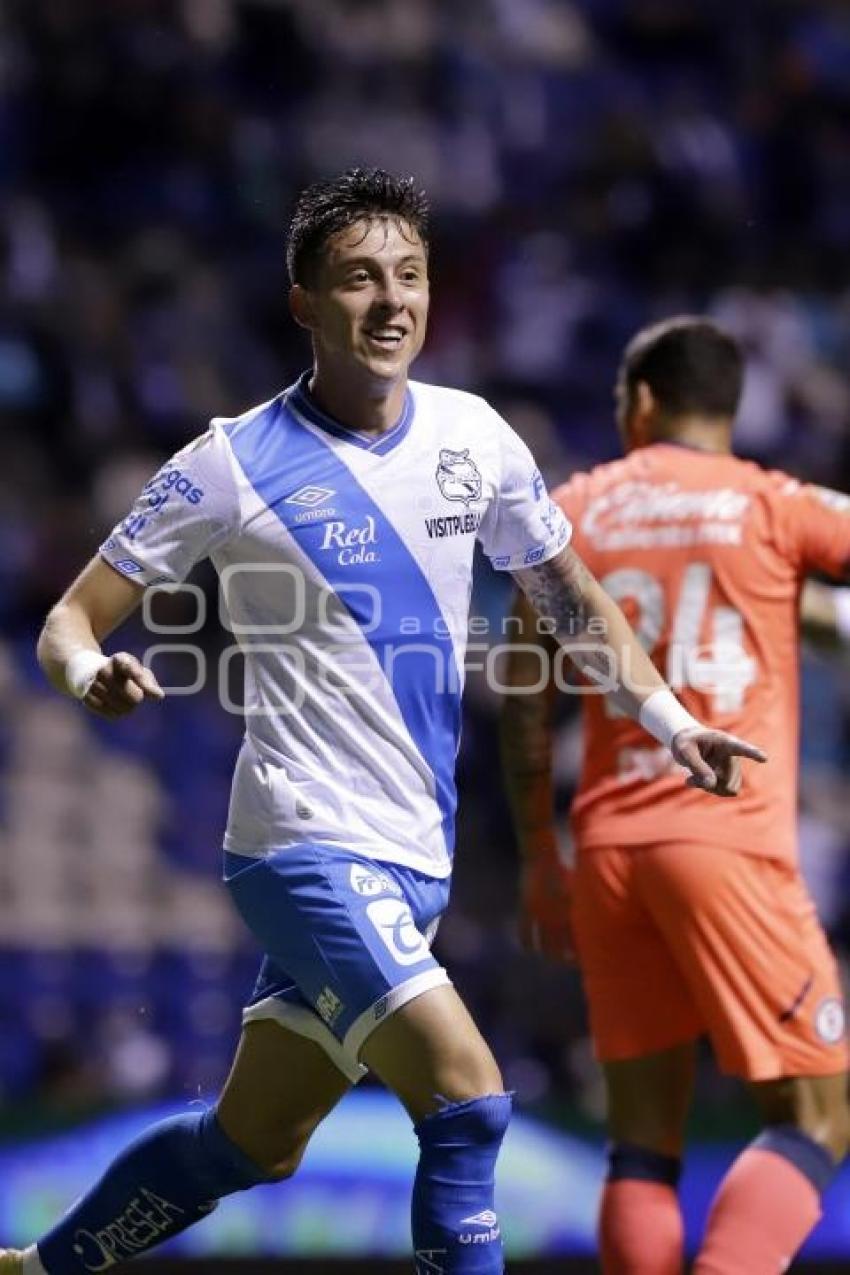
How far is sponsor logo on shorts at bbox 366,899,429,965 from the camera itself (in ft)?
12.1

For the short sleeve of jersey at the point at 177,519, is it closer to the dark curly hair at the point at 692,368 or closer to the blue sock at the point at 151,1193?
the blue sock at the point at 151,1193

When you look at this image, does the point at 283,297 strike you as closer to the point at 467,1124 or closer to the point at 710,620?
the point at 710,620

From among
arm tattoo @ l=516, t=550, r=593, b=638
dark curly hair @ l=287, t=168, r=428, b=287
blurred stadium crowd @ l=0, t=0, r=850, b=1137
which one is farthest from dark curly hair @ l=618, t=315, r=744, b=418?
blurred stadium crowd @ l=0, t=0, r=850, b=1137

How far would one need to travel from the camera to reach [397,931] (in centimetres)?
372

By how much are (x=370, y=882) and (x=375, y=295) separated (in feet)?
3.21

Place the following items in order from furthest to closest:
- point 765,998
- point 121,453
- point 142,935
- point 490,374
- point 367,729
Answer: point 490,374
point 121,453
point 142,935
point 765,998
point 367,729

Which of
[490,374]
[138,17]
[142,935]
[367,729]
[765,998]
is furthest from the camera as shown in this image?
[138,17]

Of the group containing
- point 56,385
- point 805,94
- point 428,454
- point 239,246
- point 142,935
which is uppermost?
point 805,94

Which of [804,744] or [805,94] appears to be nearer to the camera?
[804,744]

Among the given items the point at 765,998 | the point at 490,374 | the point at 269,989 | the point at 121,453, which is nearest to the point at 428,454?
the point at 269,989

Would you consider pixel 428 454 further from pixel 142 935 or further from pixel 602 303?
pixel 602 303

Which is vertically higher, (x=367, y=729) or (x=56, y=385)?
(x=56, y=385)

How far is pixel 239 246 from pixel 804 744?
3.78 m

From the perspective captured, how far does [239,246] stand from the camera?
10.7m
